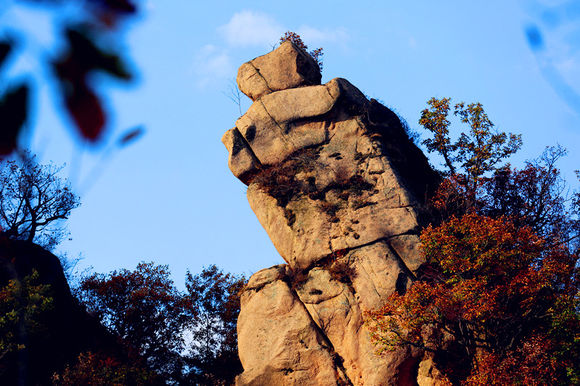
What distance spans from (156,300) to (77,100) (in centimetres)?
→ 2999

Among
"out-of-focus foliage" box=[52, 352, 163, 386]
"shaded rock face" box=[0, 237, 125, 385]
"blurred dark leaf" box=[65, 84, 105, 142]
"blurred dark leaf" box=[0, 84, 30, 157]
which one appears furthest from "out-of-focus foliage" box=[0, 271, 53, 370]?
"blurred dark leaf" box=[65, 84, 105, 142]

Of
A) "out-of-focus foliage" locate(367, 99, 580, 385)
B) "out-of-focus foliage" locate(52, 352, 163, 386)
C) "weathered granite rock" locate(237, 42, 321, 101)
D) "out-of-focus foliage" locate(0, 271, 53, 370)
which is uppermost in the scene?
"weathered granite rock" locate(237, 42, 321, 101)

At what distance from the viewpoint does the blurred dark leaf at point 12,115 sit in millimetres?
1713

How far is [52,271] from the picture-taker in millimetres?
25766

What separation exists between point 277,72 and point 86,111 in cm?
2803

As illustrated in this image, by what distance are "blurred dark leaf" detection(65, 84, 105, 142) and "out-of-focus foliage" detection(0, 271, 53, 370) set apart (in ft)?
65.4

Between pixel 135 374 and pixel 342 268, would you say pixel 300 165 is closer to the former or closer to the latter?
pixel 342 268

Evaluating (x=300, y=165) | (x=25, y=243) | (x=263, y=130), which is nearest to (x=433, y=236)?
(x=300, y=165)

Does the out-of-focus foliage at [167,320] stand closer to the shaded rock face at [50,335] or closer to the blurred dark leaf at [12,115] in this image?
the shaded rock face at [50,335]

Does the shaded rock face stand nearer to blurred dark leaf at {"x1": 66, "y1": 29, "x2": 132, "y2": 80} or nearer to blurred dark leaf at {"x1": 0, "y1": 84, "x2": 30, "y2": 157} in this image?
blurred dark leaf at {"x1": 0, "y1": 84, "x2": 30, "y2": 157}

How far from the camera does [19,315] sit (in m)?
20.1

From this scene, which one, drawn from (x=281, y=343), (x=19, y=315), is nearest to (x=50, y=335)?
(x=19, y=315)

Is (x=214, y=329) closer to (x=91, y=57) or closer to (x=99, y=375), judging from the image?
(x=99, y=375)

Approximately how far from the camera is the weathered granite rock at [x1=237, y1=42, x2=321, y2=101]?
28.6m
